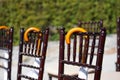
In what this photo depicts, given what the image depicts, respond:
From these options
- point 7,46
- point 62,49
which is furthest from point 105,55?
point 62,49

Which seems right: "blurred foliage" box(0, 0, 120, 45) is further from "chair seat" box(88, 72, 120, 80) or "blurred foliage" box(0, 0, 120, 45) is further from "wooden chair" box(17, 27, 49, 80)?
"wooden chair" box(17, 27, 49, 80)

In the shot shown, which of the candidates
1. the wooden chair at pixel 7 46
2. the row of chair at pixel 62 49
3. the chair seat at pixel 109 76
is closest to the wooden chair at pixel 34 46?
the row of chair at pixel 62 49

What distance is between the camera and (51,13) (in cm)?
1198

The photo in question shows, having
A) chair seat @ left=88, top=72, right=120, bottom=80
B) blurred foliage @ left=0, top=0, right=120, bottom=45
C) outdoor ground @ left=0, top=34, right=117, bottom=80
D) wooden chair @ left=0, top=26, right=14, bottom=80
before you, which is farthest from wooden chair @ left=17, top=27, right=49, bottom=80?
blurred foliage @ left=0, top=0, right=120, bottom=45

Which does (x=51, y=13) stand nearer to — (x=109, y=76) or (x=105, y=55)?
(x=105, y=55)

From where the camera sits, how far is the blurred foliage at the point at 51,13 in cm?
1177

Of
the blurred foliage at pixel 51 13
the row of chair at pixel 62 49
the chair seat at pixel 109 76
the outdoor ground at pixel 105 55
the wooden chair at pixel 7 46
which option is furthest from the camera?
the blurred foliage at pixel 51 13

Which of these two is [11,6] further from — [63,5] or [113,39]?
[113,39]

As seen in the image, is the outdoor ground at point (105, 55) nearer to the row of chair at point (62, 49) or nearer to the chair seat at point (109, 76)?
the row of chair at point (62, 49)

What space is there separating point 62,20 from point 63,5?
43 cm

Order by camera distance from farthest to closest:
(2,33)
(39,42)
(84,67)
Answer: (2,33) < (39,42) < (84,67)

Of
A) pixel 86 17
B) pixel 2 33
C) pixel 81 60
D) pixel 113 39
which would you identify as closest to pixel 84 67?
pixel 81 60

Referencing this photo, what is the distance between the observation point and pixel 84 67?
3156 millimetres

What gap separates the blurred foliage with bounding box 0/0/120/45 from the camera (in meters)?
11.8
